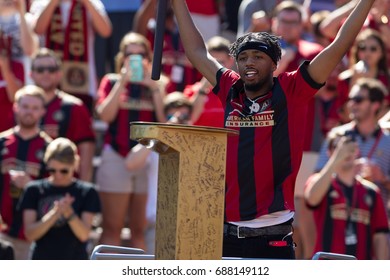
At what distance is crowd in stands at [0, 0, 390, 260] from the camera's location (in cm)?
789

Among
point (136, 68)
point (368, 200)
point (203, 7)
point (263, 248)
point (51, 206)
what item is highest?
point (203, 7)

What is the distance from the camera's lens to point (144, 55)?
928 centimetres

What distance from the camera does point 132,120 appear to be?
9266 millimetres

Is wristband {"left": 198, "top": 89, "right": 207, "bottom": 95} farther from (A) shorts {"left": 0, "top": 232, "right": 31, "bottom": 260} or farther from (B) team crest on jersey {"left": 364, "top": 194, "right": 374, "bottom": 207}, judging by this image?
(A) shorts {"left": 0, "top": 232, "right": 31, "bottom": 260}

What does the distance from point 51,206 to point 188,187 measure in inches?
153

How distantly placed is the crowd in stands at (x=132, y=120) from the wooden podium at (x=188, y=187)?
2.99 m

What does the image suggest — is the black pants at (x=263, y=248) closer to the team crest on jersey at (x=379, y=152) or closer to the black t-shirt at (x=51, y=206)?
the black t-shirt at (x=51, y=206)

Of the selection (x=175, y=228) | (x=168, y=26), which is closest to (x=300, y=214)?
(x=168, y=26)

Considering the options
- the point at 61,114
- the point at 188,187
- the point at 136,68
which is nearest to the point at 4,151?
the point at 61,114

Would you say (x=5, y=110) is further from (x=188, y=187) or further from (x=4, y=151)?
(x=188, y=187)

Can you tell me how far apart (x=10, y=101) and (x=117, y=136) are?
109cm

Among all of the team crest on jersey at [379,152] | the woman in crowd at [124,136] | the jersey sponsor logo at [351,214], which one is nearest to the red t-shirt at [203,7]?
the woman in crowd at [124,136]

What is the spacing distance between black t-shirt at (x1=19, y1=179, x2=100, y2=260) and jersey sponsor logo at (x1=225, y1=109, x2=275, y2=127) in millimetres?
3135

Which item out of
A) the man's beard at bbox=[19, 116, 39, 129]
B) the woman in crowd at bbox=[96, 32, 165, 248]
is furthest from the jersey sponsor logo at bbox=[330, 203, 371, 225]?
the man's beard at bbox=[19, 116, 39, 129]
